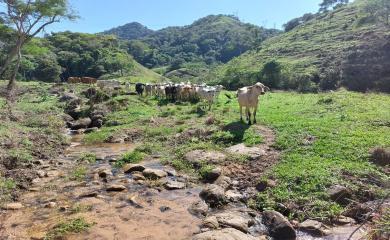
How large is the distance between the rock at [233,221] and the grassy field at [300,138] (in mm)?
1006

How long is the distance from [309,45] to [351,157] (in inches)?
2349

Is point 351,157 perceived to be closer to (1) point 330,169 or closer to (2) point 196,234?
(1) point 330,169

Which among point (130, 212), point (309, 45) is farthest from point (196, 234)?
point (309, 45)

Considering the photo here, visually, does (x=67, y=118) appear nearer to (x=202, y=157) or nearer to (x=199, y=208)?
(x=202, y=157)

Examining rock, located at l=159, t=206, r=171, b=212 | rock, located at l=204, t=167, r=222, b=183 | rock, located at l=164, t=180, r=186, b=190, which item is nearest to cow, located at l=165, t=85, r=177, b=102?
rock, located at l=204, t=167, r=222, b=183

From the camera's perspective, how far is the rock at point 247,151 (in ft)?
44.0

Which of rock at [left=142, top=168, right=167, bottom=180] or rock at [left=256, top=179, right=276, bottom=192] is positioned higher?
rock at [left=142, top=168, right=167, bottom=180]

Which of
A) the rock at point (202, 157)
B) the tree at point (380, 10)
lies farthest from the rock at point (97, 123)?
the tree at point (380, 10)

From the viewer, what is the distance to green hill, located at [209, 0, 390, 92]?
4459cm

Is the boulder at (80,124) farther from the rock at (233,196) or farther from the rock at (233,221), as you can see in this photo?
the rock at (233,221)

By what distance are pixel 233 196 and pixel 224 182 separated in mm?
886

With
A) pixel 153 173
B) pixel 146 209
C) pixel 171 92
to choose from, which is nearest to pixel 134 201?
pixel 146 209

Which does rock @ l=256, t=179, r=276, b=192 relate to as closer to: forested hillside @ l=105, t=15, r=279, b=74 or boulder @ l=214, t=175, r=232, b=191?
boulder @ l=214, t=175, r=232, b=191

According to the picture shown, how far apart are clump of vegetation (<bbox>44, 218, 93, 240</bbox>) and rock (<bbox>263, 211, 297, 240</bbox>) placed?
3933 millimetres
